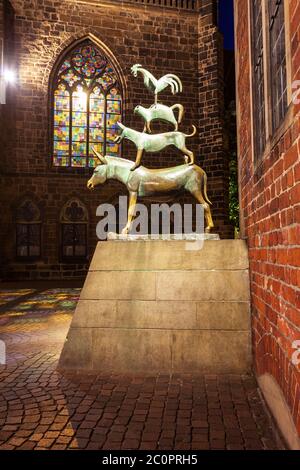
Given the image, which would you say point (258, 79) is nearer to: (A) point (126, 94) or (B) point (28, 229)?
(B) point (28, 229)

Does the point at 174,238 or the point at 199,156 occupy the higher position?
the point at 199,156

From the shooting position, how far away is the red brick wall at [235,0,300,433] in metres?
1.82

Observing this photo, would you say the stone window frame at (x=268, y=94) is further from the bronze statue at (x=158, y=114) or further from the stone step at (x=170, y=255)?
the bronze statue at (x=158, y=114)

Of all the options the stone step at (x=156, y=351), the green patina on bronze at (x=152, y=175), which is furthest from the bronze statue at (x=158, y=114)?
the stone step at (x=156, y=351)

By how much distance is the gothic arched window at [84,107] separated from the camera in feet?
45.5

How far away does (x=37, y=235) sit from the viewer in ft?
43.3

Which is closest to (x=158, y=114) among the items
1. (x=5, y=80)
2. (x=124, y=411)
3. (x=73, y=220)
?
(x=124, y=411)

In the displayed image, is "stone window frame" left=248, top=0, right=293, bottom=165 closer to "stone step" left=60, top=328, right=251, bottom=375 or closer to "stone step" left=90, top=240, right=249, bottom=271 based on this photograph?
"stone step" left=90, top=240, right=249, bottom=271

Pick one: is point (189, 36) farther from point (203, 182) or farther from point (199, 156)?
point (203, 182)

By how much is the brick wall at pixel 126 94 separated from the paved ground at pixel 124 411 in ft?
32.6

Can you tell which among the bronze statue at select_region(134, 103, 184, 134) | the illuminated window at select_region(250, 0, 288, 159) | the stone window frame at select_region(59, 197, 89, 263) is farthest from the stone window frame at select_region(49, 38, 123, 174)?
the illuminated window at select_region(250, 0, 288, 159)

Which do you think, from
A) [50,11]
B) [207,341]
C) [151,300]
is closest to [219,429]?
[207,341]

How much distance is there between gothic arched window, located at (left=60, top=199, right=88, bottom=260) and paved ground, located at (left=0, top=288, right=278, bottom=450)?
31.1 feet

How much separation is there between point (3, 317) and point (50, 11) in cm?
1247
